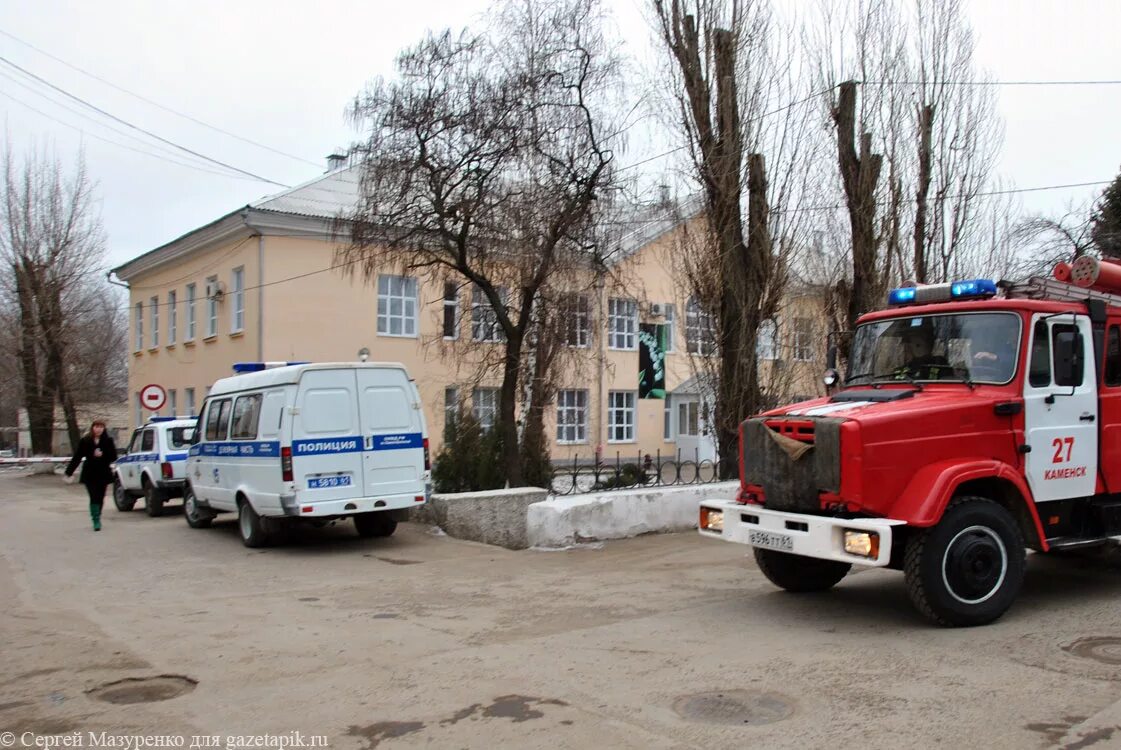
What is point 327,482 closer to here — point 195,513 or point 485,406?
point 195,513

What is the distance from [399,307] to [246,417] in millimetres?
17090

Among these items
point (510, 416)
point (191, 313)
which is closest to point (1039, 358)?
point (510, 416)

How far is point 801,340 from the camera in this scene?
1628cm

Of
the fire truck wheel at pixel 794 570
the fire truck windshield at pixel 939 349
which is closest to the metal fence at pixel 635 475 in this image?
the fire truck wheel at pixel 794 570

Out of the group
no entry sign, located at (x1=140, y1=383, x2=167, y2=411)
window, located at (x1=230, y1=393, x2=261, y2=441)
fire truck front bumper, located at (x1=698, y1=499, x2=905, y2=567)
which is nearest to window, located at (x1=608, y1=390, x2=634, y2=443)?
no entry sign, located at (x1=140, y1=383, x2=167, y2=411)

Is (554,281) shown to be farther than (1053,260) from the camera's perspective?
No

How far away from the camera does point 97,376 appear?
136ft

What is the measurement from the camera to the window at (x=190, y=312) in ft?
109

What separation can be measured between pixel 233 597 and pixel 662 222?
10220 millimetres

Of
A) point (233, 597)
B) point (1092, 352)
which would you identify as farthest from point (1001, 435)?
point (233, 597)

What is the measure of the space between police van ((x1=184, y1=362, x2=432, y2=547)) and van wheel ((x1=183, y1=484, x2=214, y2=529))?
2200mm

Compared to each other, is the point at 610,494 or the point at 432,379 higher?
the point at 432,379

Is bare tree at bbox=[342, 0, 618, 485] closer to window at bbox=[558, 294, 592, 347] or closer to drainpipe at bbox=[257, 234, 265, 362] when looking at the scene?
window at bbox=[558, 294, 592, 347]

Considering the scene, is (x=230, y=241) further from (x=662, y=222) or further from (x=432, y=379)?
(x=662, y=222)
